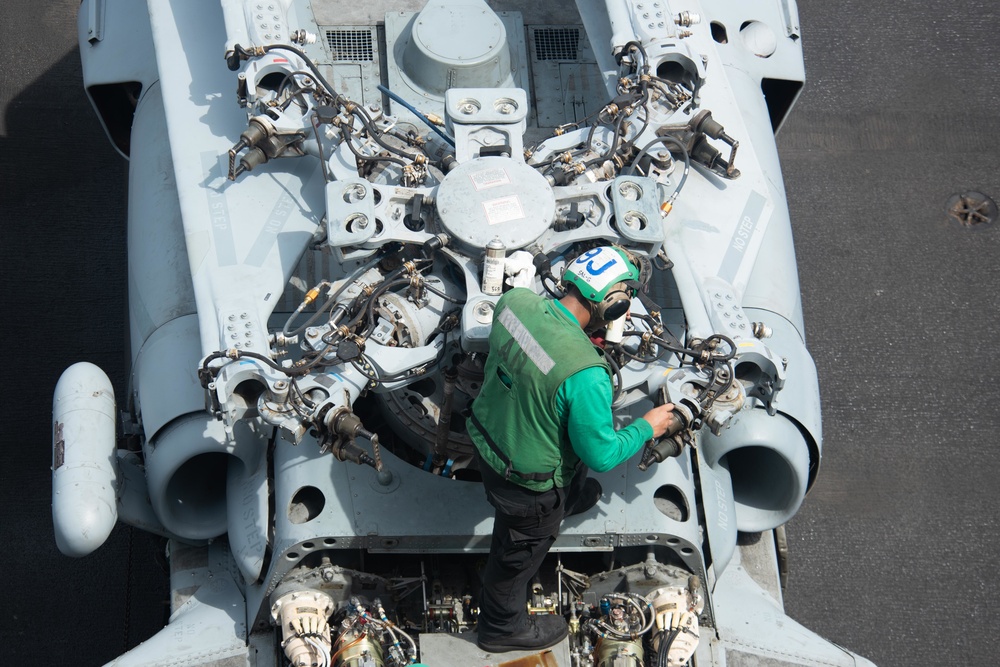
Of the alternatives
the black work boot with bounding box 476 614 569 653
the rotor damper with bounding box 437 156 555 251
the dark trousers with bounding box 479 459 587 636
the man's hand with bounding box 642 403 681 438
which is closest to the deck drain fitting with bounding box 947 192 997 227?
Answer: the rotor damper with bounding box 437 156 555 251

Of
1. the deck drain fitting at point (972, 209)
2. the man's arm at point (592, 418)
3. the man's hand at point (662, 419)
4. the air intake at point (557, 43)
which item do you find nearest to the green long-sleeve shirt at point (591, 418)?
the man's arm at point (592, 418)

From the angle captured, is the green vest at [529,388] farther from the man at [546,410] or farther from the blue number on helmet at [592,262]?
the blue number on helmet at [592,262]

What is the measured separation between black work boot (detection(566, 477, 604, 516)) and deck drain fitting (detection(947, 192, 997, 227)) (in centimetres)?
539

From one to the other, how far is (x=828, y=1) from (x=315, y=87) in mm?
6109

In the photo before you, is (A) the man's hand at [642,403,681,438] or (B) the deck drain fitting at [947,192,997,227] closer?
(A) the man's hand at [642,403,681,438]

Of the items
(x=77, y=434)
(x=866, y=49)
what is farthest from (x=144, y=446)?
(x=866, y=49)

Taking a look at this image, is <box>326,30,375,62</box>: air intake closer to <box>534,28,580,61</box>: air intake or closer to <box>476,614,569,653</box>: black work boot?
<box>534,28,580,61</box>: air intake

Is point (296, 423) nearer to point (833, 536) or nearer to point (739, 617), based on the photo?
point (739, 617)

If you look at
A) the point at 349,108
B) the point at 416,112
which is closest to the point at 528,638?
the point at 349,108

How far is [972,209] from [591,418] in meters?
6.43

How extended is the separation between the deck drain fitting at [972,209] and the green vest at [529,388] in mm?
6017

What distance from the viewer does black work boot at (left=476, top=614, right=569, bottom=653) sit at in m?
6.46

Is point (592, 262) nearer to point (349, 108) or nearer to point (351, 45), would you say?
point (349, 108)

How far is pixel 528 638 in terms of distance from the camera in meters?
6.47
